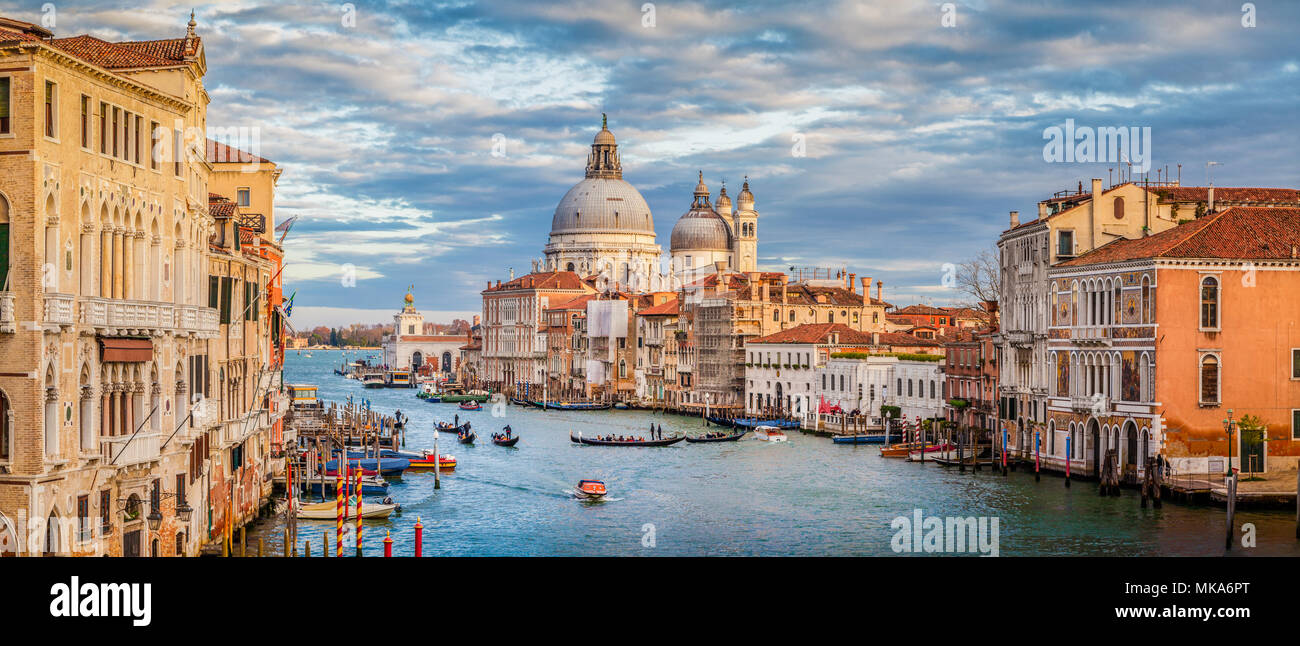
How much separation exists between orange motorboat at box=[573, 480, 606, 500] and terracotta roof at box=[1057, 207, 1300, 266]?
973cm

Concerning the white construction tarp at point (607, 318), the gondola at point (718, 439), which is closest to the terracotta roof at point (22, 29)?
the gondola at point (718, 439)

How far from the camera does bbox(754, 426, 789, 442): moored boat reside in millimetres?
39000

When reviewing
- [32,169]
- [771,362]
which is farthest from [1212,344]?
[771,362]

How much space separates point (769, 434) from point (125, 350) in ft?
97.6

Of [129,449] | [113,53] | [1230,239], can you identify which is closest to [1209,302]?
[1230,239]

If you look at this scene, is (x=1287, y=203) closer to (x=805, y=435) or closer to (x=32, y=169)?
(x=805, y=435)

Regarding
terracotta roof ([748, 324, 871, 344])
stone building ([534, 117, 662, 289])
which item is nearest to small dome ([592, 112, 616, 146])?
stone building ([534, 117, 662, 289])

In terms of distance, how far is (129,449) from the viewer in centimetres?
1131

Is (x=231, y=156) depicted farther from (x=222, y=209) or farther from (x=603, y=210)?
(x=603, y=210)

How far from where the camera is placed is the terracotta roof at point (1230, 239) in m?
22.3

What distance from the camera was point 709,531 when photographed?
66.8 feet

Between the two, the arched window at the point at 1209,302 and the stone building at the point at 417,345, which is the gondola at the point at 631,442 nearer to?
the arched window at the point at 1209,302
